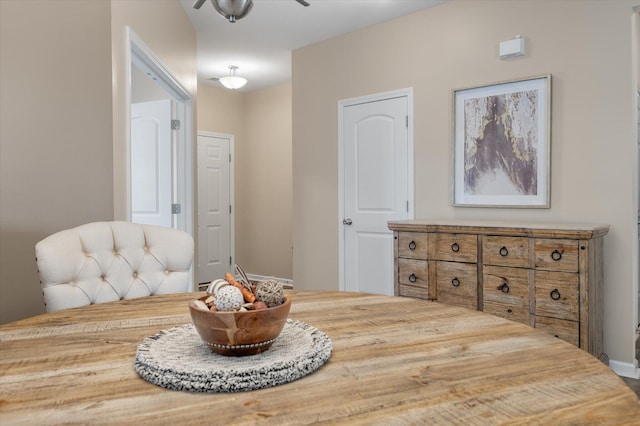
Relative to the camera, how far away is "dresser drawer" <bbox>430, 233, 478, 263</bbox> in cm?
294

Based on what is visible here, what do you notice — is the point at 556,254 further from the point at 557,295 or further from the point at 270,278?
the point at 270,278

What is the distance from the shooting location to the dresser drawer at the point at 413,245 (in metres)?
3.17

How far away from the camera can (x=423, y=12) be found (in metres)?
3.82

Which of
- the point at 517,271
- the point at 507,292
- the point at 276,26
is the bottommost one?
the point at 507,292

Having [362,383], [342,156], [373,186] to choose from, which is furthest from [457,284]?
[362,383]

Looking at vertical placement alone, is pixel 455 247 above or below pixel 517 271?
above

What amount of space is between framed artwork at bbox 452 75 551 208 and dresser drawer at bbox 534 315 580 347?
862mm

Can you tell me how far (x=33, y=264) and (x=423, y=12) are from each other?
334cm

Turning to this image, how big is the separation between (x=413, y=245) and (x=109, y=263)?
2074 millimetres

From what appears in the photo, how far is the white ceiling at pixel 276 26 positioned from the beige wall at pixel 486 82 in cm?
15

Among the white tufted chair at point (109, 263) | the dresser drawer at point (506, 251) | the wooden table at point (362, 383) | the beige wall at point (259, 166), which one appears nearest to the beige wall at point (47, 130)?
the white tufted chair at point (109, 263)

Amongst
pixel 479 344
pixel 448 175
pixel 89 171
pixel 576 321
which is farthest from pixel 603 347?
pixel 89 171

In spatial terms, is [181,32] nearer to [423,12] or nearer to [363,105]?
[363,105]

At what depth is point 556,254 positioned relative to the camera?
2.61 metres
